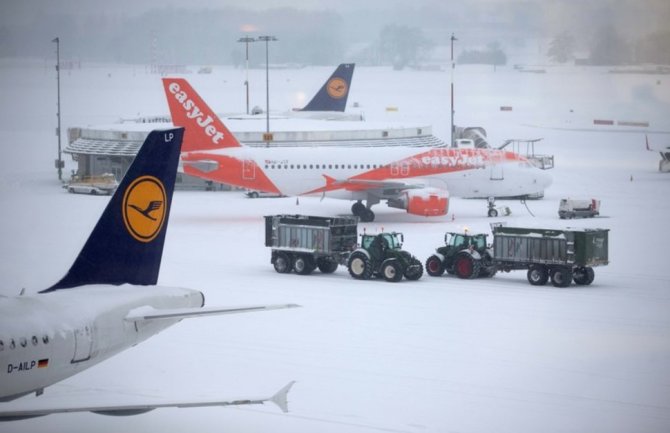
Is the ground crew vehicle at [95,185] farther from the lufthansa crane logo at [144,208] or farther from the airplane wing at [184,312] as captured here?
the airplane wing at [184,312]

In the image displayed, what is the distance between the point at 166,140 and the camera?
64.1 ft

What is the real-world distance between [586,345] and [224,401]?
13.9 m

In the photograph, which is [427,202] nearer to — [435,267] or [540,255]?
[435,267]

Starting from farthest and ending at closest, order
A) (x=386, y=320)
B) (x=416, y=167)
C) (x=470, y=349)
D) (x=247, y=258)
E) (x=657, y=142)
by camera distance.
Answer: (x=657, y=142)
(x=416, y=167)
(x=247, y=258)
(x=386, y=320)
(x=470, y=349)

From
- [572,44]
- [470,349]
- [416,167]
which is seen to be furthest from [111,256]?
[572,44]

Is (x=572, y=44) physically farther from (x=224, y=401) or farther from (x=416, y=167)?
(x=224, y=401)

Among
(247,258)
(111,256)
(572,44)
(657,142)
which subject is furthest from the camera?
(572,44)

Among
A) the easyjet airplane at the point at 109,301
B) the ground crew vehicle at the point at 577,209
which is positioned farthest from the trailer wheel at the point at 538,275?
the easyjet airplane at the point at 109,301

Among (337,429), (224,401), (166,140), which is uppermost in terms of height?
(166,140)

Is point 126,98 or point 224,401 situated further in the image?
point 126,98

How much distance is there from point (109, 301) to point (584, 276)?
67.3 feet

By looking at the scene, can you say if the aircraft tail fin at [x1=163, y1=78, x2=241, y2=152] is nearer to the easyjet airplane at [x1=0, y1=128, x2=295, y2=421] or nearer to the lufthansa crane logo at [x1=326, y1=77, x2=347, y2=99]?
the easyjet airplane at [x1=0, y1=128, x2=295, y2=421]

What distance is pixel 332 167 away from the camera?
5078cm

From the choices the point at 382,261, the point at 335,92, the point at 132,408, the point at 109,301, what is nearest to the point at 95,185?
the point at 382,261
